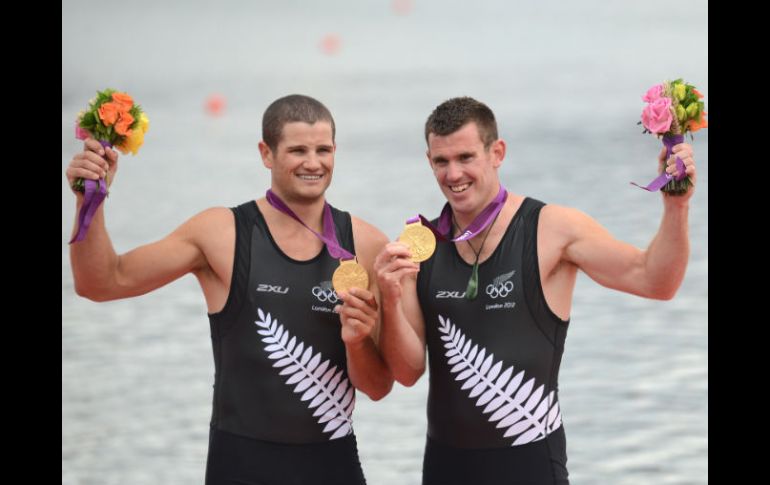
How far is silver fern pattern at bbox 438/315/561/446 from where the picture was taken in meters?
3.98

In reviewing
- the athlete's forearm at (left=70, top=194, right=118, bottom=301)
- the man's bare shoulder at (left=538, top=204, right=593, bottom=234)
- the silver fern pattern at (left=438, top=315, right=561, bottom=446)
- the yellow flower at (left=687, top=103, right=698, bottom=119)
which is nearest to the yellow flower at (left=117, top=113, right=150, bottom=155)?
the athlete's forearm at (left=70, top=194, right=118, bottom=301)

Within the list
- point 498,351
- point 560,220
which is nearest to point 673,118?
point 560,220

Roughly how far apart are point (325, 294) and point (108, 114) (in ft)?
2.89

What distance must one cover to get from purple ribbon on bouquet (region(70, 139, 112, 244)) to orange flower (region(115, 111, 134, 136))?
2.2 inches

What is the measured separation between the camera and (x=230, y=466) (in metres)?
4.03

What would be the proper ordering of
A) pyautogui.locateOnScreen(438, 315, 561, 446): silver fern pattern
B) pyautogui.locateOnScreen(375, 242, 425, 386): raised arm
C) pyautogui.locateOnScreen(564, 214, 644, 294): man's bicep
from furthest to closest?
pyautogui.locateOnScreen(438, 315, 561, 446): silver fern pattern → pyautogui.locateOnScreen(564, 214, 644, 294): man's bicep → pyautogui.locateOnScreen(375, 242, 425, 386): raised arm

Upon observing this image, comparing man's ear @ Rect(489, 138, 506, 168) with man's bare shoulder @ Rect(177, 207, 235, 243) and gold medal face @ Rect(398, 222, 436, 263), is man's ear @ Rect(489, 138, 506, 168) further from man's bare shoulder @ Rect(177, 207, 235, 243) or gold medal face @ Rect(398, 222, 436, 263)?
man's bare shoulder @ Rect(177, 207, 235, 243)

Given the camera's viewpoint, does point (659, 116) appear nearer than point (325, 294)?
Yes

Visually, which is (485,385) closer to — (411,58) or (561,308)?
(561,308)

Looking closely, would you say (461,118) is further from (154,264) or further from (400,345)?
(154,264)

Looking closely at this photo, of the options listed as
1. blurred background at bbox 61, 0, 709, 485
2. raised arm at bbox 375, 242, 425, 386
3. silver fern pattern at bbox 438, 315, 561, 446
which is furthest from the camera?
blurred background at bbox 61, 0, 709, 485

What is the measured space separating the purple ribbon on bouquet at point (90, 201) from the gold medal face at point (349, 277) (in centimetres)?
74

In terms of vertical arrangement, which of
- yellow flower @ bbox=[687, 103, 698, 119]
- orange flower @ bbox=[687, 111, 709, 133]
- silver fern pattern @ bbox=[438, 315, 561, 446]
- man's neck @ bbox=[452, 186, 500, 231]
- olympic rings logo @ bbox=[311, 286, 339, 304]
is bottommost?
silver fern pattern @ bbox=[438, 315, 561, 446]

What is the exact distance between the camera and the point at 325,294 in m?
4.06
